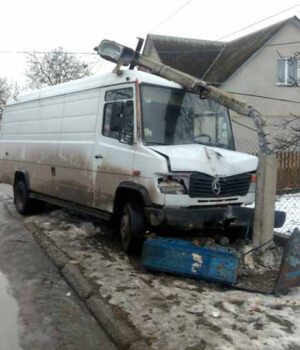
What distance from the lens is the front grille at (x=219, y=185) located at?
21.8 feet

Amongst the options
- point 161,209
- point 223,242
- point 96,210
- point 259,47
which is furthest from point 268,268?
point 259,47

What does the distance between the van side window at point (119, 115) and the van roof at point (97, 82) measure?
18cm

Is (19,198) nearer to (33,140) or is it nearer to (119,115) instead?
(33,140)

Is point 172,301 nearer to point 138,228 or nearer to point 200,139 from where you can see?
point 138,228

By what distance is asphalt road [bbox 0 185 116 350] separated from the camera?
4.57 metres

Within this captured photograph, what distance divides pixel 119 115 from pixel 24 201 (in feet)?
15.1

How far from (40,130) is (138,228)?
445cm

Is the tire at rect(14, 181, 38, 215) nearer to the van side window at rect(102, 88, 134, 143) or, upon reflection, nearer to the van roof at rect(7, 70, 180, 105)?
the van roof at rect(7, 70, 180, 105)

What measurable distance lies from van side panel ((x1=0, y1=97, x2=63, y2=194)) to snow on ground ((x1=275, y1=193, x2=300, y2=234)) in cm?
440

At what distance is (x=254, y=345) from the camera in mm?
4316

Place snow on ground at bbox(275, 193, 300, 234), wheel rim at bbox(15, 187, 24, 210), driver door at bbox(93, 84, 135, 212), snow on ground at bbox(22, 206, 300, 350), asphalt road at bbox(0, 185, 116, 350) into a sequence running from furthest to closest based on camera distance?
wheel rim at bbox(15, 187, 24, 210)
snow on ground at bbox(275, 193, 300, 234)
driver door at bbox(93, 84, 135, 212)
asphalt road at bbox(0, 185, 116, 350)
snow on ground at bbox(22, 206, 300, 350)

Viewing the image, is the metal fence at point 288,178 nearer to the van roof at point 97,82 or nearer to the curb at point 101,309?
the van roof at point 97,82

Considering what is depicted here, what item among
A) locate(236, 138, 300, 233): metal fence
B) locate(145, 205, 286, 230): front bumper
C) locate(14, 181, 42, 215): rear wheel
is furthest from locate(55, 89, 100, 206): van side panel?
locate(236, 138, 300, 233): metal fence

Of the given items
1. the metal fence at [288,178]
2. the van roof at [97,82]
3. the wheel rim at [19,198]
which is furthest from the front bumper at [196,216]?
the wheel rim at [19,198]
